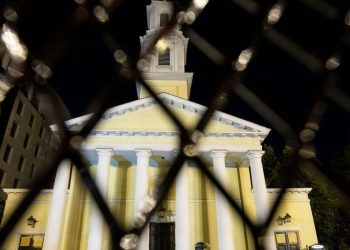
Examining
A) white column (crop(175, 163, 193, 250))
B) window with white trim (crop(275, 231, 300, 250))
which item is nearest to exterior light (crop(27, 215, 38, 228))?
white column (crop(175, 163, 193, 250))

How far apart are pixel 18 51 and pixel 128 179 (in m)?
22.2

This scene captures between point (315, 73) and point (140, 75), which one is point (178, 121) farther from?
point (315, 73)

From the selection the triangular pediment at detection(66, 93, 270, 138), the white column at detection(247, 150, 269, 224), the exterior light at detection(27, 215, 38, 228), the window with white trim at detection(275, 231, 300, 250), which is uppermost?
the triangular pediment at detection(66, 93, 270, 138)

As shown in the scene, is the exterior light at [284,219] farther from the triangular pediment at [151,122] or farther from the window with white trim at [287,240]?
the triangular pediment at [151,122]

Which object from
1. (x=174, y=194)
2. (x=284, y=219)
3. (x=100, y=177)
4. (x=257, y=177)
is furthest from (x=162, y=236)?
(x=284, y=219)

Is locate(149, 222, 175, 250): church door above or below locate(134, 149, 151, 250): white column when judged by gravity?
below

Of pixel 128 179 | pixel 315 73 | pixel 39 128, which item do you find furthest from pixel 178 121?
pixel 39 128

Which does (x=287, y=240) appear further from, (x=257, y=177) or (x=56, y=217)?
(x=56, y=217)

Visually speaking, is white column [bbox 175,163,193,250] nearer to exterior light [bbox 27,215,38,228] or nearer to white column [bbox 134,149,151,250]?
white column [bbox 134,149,151,250]

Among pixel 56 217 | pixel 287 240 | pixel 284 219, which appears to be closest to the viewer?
pixel 56 217

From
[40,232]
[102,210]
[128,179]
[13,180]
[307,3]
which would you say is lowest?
[102,210]

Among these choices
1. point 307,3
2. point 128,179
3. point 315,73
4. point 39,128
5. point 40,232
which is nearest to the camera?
point 315,73

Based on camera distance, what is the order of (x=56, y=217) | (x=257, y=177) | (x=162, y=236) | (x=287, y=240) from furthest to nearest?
(x=162, y=236) < (x=287, y=240) < (x=257, y=177) < (x=56, y=217)

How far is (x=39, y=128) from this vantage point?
4378 centimetres
